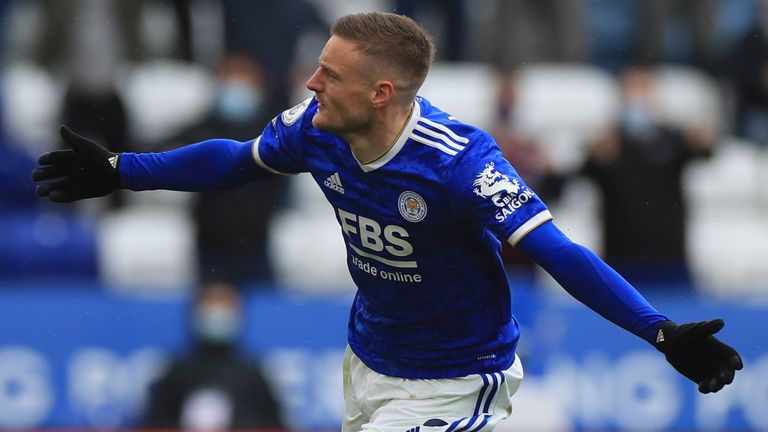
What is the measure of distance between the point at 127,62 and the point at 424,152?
714 centimetres

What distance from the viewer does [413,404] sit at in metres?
5.33

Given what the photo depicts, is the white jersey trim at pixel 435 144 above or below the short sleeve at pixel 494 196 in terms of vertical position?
above

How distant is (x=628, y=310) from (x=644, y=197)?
216 inches

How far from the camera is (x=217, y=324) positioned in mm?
9773

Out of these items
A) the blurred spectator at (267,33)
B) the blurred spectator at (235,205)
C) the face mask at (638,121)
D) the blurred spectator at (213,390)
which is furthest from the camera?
the blurred spectator at (267,33)

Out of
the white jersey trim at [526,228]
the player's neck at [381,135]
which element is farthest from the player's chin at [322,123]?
the white jersey trim at [526,228]

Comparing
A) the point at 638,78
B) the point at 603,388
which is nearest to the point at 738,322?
the point at 603,388

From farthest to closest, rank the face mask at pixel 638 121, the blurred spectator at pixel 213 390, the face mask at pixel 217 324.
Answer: the face mask at pixel 638 121
the face mask at pixel 217 324
the blurred spectator at pixel 213 390

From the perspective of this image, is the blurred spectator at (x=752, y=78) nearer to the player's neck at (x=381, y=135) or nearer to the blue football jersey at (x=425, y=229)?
the blue football jersey at (x=425, y=229)

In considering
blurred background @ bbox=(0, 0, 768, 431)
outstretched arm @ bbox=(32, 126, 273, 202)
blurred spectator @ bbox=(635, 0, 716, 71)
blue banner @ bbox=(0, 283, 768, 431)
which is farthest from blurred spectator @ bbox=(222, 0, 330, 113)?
outstretched arm @ bbox=(32, 126, 273, 202)

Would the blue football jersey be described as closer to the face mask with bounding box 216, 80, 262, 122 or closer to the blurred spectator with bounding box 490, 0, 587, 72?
the face mask with bounding box 216, 80, 262, 122

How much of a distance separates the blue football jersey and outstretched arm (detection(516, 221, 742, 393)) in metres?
0.11

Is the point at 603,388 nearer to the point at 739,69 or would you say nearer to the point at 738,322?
the point at 738,322

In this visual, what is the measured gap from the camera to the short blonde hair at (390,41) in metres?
5.08
